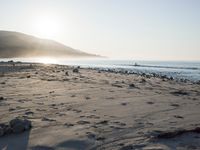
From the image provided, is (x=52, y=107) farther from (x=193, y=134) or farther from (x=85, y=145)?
(x=193, y=134)

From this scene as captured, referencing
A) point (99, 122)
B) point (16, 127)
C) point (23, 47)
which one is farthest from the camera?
point (23, 47)

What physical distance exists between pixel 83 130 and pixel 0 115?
264 cm

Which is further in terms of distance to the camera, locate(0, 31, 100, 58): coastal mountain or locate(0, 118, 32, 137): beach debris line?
locate(0, 31, 100, 58): coastal mountain

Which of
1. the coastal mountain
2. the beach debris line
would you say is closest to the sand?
the beach debris line

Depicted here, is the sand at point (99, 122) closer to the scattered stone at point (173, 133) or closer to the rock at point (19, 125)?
the scattered stone at point (173, 133)

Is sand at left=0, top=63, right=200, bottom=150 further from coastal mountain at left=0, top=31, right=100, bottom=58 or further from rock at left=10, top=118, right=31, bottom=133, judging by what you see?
coastal mountain at left=0, top=31, right=100, bottom=58

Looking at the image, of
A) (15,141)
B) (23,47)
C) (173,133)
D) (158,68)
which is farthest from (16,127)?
(23,47)

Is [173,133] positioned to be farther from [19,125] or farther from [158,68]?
[158,68]

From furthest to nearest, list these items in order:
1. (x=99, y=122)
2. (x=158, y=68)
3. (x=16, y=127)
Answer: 1. (x=158, y=68)
2. (x=99, y=122)
3. (x=16, y=127)

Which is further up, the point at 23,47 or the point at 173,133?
the point at 23,47

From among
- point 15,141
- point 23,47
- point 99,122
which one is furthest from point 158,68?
point 23,47

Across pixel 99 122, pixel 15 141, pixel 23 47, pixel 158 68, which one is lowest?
pixel 158 68

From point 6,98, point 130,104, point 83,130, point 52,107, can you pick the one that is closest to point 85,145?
point 83,130

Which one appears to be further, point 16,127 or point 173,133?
point 16,127
